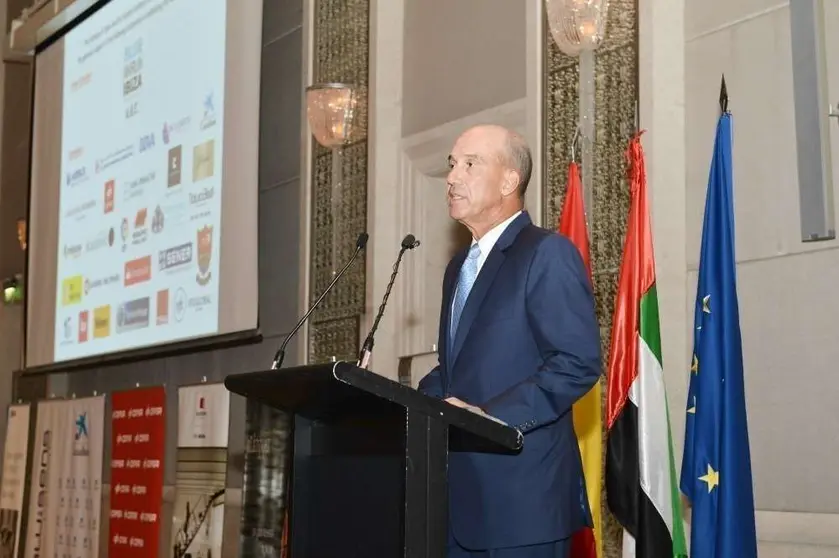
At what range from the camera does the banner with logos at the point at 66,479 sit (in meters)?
7.14

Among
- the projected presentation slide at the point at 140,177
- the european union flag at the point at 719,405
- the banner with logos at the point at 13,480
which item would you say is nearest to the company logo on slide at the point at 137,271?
the projected presentation slide at the point at 140,177

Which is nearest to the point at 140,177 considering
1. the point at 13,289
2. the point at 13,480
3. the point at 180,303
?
the point at 180,303

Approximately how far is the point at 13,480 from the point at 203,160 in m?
3.59

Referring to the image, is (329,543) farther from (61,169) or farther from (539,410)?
(61,169)

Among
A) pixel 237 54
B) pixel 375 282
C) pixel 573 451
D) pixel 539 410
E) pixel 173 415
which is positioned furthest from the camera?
pixel 173 415

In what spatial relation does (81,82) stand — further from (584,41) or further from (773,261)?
(773,261)

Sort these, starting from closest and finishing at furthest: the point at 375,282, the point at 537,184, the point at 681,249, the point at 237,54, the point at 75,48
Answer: the point at 681,249
the point at 537,184
the point at 375,282
the point at 237,54
the point at 75,48

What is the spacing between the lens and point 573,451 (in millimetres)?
2561

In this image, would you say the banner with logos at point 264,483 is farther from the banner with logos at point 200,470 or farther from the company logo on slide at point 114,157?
the company logo on slide at point 114,157

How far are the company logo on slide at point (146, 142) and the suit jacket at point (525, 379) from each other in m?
3.95

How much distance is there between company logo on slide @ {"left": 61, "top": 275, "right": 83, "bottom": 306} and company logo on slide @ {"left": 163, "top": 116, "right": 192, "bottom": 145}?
124 cm

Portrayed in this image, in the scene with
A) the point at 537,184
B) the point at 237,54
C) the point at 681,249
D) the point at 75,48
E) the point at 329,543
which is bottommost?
the point at 329,543

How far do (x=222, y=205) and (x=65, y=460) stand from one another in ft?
8.99

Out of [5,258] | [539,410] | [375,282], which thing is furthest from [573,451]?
[5,258]
